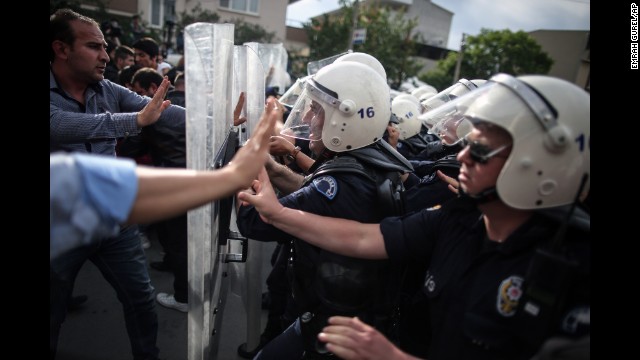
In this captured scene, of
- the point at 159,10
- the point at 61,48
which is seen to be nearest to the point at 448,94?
the point at 61,48

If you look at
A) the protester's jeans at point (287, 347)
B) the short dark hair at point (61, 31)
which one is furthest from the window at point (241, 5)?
the protester's jeans at point (287, 347)

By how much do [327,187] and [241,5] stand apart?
92.2 feet

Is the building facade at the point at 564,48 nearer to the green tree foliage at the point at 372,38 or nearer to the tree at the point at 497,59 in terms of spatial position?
the tree at the point at 497,59

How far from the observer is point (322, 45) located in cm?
2050

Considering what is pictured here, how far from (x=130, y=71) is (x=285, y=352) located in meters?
4.06

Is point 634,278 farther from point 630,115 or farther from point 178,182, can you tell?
point 178,182

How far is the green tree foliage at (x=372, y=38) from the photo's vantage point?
66.9 feet

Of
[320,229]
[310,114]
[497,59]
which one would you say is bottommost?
[320,229]

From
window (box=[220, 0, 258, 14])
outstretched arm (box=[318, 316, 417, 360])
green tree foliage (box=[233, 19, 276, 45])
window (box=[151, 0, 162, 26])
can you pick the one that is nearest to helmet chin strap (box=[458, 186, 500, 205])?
outstretched arm (box=[318, 316, 417, 360])

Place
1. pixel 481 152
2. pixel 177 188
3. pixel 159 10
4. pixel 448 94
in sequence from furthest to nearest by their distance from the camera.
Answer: pixel 159 10 < pixel 448 94 < pixel 481 152 < pixel 177 188

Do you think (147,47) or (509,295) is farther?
(147,47)

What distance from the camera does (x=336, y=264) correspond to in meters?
1.76

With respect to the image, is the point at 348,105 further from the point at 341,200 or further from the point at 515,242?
the point at 515,242

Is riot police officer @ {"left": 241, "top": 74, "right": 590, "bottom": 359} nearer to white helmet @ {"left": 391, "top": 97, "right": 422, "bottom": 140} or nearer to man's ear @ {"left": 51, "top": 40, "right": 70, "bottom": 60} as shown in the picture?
Answer: man's ear @ {"left": 51, "top": 40, "right": 70, "bottom": 60}
